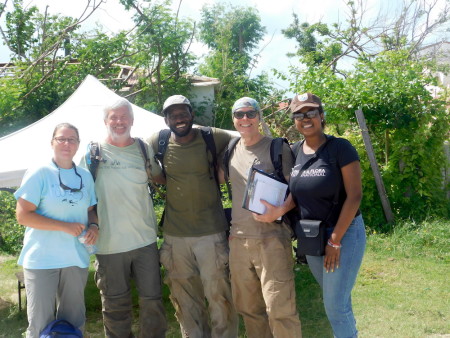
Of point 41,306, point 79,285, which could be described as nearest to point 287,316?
point 79,285

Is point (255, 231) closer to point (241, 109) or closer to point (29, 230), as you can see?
point (241, 109)

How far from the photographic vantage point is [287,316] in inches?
141

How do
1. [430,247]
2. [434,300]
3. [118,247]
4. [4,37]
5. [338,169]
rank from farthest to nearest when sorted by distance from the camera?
1. [4,37]
2. [430,247]
3. [434,300]
4. [118,247]
5. [338,169]

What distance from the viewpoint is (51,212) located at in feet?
11.7

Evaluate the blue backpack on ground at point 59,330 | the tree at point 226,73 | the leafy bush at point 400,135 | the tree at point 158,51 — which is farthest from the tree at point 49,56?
the blue backpack on ground at point 59,330

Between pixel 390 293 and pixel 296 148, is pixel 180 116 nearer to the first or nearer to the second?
pixel 296 148

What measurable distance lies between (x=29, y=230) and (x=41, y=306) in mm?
550

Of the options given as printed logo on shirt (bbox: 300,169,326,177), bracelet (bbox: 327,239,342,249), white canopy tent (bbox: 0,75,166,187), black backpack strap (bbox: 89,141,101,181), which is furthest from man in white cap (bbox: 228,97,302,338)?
white canopy tent (bbox: 0,75,166,187)

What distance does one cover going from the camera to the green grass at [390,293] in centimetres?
476

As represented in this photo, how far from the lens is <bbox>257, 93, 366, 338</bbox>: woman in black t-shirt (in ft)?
10.3

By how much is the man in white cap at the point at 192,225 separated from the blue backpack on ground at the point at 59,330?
87cm

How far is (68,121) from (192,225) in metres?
2.38

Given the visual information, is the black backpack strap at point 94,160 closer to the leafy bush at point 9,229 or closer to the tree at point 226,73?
the leafy bush at point 9,229

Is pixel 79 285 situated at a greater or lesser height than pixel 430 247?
greater
